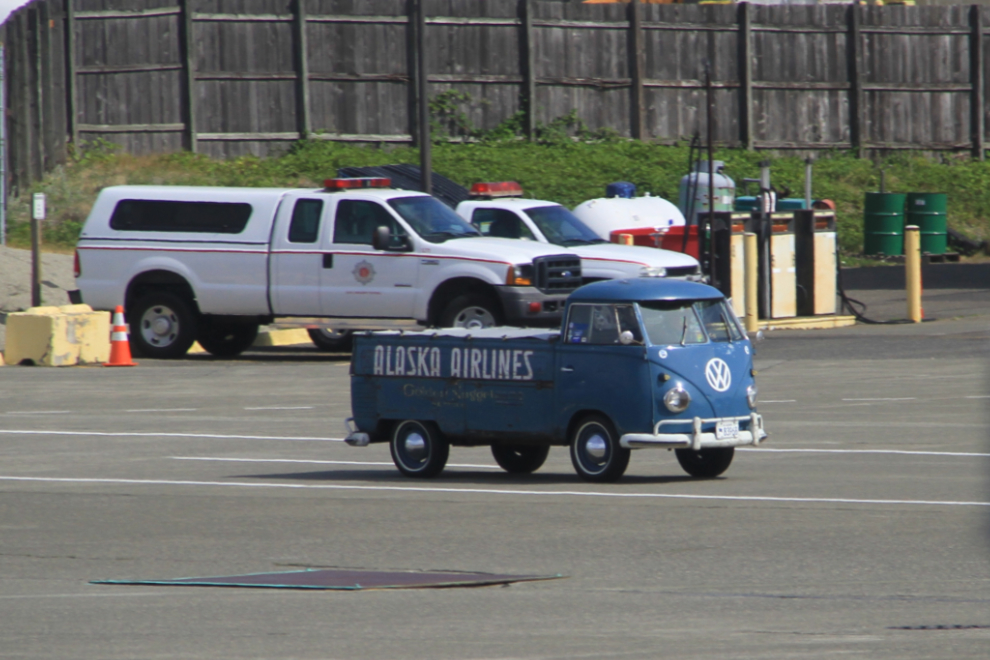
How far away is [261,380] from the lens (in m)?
20.2

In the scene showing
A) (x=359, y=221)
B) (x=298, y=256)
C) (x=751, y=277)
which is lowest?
(x=751, y=277)

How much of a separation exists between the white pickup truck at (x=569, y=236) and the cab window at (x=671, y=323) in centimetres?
1003

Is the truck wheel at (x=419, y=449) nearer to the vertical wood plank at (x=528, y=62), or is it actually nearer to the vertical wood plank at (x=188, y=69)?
the vertical wood plank at (x=188, y=69)

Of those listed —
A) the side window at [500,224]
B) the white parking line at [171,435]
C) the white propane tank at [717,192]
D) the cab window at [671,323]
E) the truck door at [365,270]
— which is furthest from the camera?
the white propane tank at [717,192]

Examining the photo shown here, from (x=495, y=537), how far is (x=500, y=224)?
14.8 m

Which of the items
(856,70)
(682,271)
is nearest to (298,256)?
(682,271)

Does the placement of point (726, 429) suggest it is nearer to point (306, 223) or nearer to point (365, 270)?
point (365, 270)

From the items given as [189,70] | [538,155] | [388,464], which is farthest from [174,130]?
[388,464]

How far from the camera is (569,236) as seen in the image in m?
23.8

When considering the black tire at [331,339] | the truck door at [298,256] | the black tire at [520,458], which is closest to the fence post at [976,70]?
the black tire at [331,339]

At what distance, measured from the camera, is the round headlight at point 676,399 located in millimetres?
11359

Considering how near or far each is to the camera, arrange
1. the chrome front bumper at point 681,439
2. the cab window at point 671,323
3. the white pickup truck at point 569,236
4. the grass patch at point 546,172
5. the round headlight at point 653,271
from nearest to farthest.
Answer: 1. the chrome front bumper at point 681,439
2. the cab window at point 671,323
3. the round headlight at point 653,271
4. the white pickup truck at point 569,236
5. the grass patch at point 546,172

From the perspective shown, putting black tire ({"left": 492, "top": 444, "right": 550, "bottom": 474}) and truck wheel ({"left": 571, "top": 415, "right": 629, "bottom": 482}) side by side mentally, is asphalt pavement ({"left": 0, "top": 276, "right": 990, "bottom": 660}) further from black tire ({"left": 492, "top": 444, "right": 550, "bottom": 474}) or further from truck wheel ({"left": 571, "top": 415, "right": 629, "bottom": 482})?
black tire ({"left": 492, "top": 444, "right": 550, "bottom": 474})

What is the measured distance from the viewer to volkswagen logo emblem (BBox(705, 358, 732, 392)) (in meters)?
11.6
